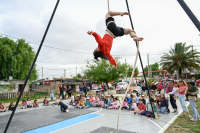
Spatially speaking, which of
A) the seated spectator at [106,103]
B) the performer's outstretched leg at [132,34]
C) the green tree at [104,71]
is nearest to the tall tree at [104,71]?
the green tree at [104,71]

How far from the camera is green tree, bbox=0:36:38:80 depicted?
47.9 feet

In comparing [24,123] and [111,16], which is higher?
[111,16]

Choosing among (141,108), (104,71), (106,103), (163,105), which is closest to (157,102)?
(163,105)

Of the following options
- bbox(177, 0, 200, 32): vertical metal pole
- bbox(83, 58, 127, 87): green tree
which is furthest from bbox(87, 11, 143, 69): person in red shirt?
bbox(83, 58, 127, 87): green tree

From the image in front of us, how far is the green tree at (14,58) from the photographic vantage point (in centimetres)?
1460

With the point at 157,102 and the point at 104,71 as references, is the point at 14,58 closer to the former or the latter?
the point at 104,71

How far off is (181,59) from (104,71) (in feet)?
30.2

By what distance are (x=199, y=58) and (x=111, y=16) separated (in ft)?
56.7

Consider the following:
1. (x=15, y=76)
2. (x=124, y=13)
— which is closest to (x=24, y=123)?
(x=124, y=13)

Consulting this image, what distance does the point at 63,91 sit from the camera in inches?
437

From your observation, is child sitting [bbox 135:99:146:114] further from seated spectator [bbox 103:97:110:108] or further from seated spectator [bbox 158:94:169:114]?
seated spectator [bbox 103:97:110:108]

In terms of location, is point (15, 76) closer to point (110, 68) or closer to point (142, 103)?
point (110, 68)

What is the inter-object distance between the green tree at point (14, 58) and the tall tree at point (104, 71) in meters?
7.09

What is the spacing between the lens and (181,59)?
16625mm
